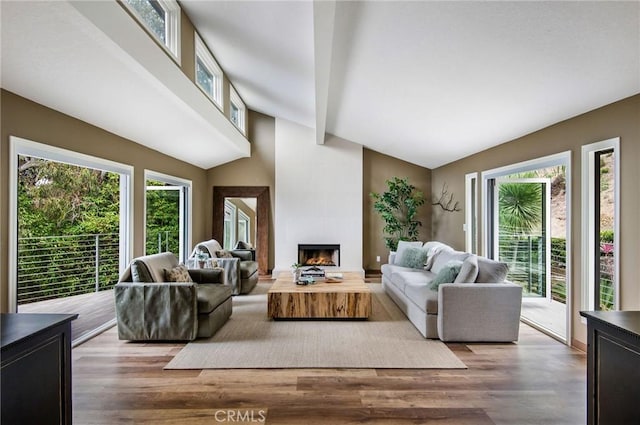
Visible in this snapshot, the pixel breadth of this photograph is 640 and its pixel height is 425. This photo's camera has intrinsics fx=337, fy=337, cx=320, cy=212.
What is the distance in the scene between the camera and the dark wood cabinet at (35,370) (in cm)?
132

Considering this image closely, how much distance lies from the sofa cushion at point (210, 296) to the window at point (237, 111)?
11.4ft

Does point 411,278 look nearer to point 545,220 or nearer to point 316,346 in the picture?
point 316,346

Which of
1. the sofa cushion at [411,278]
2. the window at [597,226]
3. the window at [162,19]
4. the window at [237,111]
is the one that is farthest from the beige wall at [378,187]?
the window at [162,19]

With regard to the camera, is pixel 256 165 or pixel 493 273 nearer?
pixel 493 273

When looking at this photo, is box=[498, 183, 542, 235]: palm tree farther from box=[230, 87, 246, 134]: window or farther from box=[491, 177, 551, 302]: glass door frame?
box=[230, 87, 246, 134]: window

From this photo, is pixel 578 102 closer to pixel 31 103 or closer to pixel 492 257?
pixel 492 257

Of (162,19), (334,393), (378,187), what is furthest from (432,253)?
(162,19)

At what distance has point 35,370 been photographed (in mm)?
1444

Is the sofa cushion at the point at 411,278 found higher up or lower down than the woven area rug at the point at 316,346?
higher up

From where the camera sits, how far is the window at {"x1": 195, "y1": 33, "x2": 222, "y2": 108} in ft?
14.8

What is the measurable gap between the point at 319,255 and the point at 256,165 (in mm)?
2414

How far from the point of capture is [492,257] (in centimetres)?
516

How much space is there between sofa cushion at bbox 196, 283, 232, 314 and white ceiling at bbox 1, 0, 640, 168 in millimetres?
2113

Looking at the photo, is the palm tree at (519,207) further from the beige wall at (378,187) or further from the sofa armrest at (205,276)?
the sofa armrest at (205,276)
